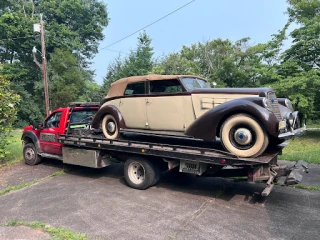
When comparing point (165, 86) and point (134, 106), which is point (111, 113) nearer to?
point (134, 106)

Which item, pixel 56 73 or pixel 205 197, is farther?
pixel 56 73

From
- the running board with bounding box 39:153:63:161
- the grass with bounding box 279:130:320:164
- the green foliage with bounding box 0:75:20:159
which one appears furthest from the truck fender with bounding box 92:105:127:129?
the grass with bounding box 279:130:320:164

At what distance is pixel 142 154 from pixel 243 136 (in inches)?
89.8

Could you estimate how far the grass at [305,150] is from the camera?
905 cm

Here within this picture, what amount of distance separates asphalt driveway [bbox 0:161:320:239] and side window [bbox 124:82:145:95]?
90.8 inches

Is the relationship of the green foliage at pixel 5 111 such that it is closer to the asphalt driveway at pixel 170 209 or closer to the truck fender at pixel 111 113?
the asphalt driveway at pixel 170 209

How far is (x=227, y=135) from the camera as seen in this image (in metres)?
5.26

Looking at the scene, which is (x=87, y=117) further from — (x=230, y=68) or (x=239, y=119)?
(x=230, y=68)

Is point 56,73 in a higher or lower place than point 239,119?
higher

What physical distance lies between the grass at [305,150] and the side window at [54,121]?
7437 millimetres

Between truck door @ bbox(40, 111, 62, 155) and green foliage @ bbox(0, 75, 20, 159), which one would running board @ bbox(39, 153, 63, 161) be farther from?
green foliage @ bbox(0, 75, 20, 159)

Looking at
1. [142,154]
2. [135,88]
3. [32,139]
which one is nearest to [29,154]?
[32,139]

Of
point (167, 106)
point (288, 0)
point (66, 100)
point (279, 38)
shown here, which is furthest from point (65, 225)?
point (66, 100)

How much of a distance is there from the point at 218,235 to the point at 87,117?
600 centimetres
